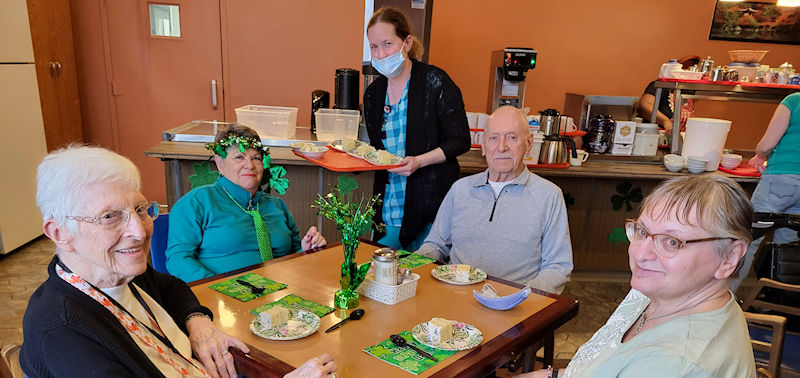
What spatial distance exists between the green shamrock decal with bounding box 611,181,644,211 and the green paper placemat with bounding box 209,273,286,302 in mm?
2948

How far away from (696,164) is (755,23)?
3.20m

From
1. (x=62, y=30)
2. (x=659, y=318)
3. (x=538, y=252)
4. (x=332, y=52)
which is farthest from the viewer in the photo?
(x=332, y=52)

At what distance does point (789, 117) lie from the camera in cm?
318

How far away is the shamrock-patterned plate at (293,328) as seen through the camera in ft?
4.44

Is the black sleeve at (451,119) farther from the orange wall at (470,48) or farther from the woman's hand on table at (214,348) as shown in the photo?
the orange wall at (470,48)

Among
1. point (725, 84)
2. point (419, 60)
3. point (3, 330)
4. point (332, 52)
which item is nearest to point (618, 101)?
point (725, 84)

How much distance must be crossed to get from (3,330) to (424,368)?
2.83 metres

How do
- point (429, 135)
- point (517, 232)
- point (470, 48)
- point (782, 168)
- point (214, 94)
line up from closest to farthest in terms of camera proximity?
point (517, 232)
point (429, 135)
point (782, 168)
point (214, 94)
point (470, 48)

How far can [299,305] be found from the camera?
5.10ft

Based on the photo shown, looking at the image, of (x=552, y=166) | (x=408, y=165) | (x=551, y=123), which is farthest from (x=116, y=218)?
(x=551, y=123)

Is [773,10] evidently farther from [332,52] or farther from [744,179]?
[332,52]

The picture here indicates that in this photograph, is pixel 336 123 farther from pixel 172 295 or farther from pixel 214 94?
pixel 214 94

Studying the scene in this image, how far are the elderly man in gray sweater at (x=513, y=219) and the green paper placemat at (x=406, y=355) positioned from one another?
0.89m

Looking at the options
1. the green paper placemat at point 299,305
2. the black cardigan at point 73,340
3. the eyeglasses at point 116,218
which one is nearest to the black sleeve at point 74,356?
the black cardigan at point 73,340
